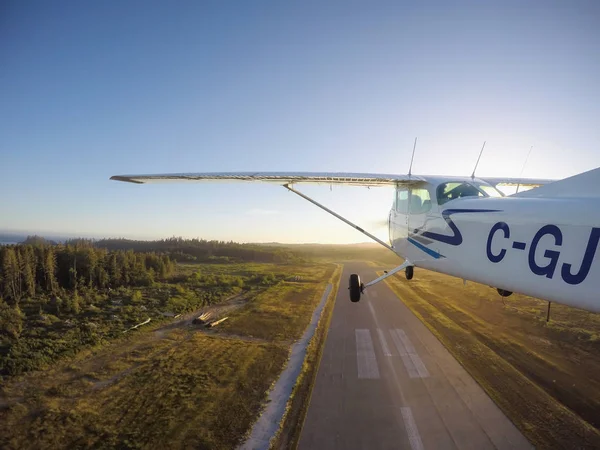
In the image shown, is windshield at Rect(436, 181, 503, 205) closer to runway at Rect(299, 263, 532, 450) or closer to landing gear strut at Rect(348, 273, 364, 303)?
landing gear strut at Rect(348, 273, 364, 303)

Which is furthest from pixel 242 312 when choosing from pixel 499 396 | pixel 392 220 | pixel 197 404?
pixel 392 220

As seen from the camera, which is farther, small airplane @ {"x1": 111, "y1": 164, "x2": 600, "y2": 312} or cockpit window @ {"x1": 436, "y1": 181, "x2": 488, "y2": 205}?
cockpit window @ {"x1": 436, "y1": 181, "x2": 488, "y2": 205}

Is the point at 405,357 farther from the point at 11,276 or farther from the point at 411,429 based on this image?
the point at 11,276

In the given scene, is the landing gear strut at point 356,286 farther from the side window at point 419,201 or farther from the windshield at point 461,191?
the windshield at point 461,191

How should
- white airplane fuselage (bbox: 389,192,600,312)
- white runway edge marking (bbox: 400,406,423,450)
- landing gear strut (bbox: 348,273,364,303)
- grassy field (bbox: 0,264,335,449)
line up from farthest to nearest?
grassy field (bbox: 0,264,335,449) < white runway edge marking (bbox: 400,406,423,450) < landing gear strut (bbox: 348,273,364,303) < white airplane fuselage (bbox: 389,192,600,312)

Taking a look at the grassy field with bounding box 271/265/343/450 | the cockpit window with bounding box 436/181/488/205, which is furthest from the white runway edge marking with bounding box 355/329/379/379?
the cockpit window with bounding box 436/181/488/205

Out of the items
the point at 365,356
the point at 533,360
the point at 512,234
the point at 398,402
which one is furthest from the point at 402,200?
the point at 533,360

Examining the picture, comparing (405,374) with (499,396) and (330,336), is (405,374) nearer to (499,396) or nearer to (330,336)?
(499,396)
